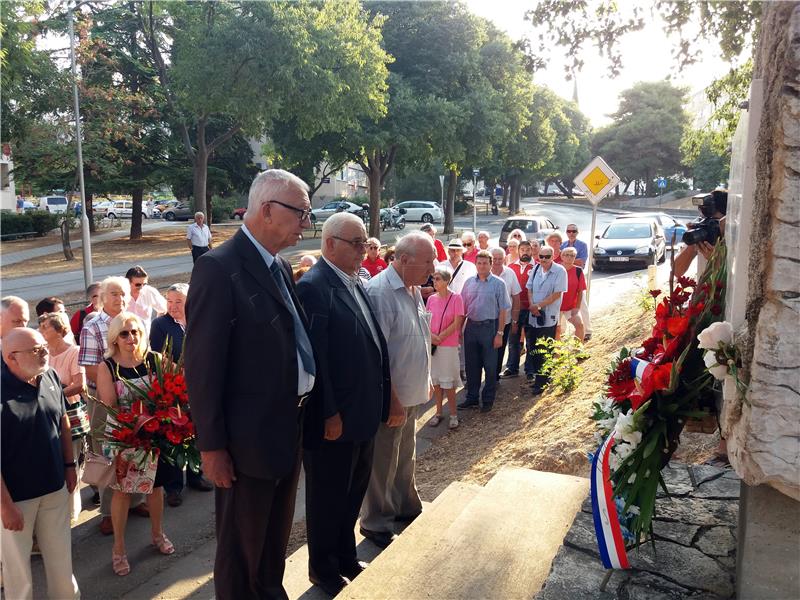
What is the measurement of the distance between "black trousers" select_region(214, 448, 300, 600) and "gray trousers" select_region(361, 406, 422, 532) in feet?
3.77

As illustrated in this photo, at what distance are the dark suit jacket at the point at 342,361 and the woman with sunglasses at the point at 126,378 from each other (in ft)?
5.46

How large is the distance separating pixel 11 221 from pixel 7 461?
3377 centimetres

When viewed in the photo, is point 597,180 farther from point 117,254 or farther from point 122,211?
point 122,211

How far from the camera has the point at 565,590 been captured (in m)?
2.53

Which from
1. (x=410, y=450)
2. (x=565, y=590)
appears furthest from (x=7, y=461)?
(x=565, y=590)

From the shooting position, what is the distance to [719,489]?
3.35 metres

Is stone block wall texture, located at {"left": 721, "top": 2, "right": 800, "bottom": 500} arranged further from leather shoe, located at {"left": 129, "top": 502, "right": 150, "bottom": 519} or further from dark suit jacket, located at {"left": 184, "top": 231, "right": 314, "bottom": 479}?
leather shoe, located at {"left": 129, "top": 502, "right": 150, "bottom": 519}

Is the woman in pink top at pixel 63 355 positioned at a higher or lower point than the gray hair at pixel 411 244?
lower

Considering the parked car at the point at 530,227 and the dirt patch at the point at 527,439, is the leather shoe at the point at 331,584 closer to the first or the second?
the dirt patch at the point at 527,439

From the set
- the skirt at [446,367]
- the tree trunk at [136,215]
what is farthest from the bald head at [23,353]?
the tree trunk at [136,215]

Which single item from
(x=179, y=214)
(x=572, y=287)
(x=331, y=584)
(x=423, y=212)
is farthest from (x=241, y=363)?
(x=179, y=214)

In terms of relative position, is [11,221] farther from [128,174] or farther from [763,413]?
[763,413]

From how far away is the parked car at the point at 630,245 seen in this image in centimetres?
1908

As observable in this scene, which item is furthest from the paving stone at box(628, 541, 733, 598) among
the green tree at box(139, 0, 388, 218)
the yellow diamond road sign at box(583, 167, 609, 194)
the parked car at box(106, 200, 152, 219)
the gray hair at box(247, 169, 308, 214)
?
the parked car at box(106, 200, 152, 219)
